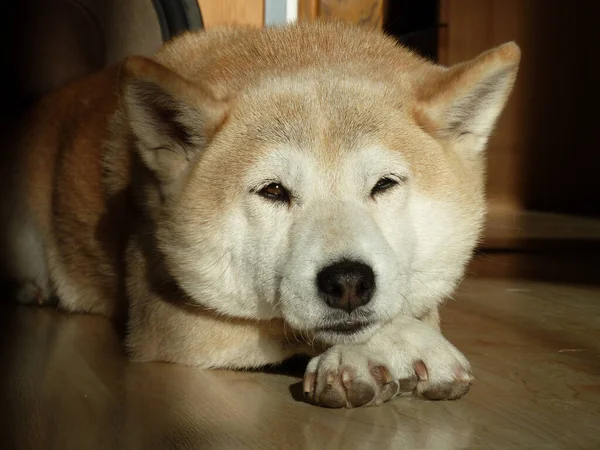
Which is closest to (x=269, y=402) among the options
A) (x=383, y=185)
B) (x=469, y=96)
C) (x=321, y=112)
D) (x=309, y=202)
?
(x=309, y=202)

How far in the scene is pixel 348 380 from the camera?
1889mm

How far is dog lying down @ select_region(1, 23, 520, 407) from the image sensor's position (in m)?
1.98

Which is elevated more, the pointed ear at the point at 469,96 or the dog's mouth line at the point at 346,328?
the pointed ear at the point at 469,96

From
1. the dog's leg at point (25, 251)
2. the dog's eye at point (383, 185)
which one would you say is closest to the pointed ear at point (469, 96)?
the dog's eye at point (383, 185)

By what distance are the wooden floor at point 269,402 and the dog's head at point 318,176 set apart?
0.74 ft

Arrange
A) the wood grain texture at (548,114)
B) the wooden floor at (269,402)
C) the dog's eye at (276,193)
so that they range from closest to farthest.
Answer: the wooden floor at (269,402), the dog's eye at (276,193), the wood grain texture at (548,114)

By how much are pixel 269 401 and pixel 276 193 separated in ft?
1.64

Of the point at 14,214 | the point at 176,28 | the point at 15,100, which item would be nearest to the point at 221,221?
the point at 14,214

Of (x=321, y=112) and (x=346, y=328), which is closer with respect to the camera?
(x=346, y=328)

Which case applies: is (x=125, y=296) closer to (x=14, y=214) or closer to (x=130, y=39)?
(x=14, y=214)

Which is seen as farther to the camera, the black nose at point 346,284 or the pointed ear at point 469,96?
the pointed ear at point 469,96

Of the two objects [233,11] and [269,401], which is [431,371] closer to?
[269,401]

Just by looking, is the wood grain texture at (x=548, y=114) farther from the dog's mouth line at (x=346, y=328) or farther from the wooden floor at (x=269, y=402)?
the dog's mouth line at (x=346, y=328)

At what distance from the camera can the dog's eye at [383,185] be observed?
2.14 m
